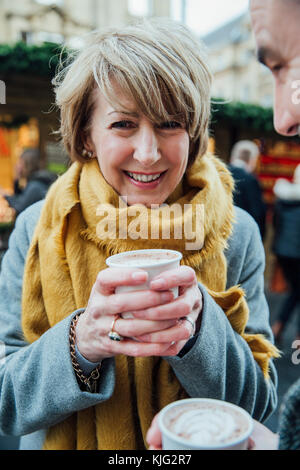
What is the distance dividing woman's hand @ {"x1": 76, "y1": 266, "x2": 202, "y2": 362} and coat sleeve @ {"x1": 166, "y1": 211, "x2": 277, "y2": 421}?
115 millimetres

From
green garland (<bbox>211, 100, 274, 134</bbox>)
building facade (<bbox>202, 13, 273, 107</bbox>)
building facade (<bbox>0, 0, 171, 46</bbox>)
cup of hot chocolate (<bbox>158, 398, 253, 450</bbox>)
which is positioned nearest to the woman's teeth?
cup of hot chocolate (<bbox>158, 398, 253, 450</bbox>)

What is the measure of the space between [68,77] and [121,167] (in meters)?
0.37

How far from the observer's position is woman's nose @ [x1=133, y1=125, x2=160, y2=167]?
123cm

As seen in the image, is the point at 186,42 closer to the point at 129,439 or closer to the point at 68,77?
the point at 68,77

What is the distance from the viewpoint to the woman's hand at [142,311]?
85 cm

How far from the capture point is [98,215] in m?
1.27

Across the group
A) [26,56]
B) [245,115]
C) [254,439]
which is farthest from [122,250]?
[245,115]

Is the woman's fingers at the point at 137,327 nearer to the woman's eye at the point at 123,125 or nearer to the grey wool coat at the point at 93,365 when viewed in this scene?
the grey wool coat at the point at 93,365

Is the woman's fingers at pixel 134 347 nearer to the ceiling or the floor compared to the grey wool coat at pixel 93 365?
nearer to the ceiling

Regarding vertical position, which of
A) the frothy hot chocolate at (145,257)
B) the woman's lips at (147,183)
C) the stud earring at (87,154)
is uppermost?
the stud earring at (87,154)

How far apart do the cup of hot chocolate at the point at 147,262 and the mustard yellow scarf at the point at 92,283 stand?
26cm

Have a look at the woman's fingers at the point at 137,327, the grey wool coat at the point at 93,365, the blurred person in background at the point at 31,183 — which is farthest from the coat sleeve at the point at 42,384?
the blurred person in background at the point at 31,183

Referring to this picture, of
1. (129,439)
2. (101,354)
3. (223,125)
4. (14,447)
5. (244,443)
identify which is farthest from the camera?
(223,125)

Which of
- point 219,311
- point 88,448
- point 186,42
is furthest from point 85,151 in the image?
point 88,448
